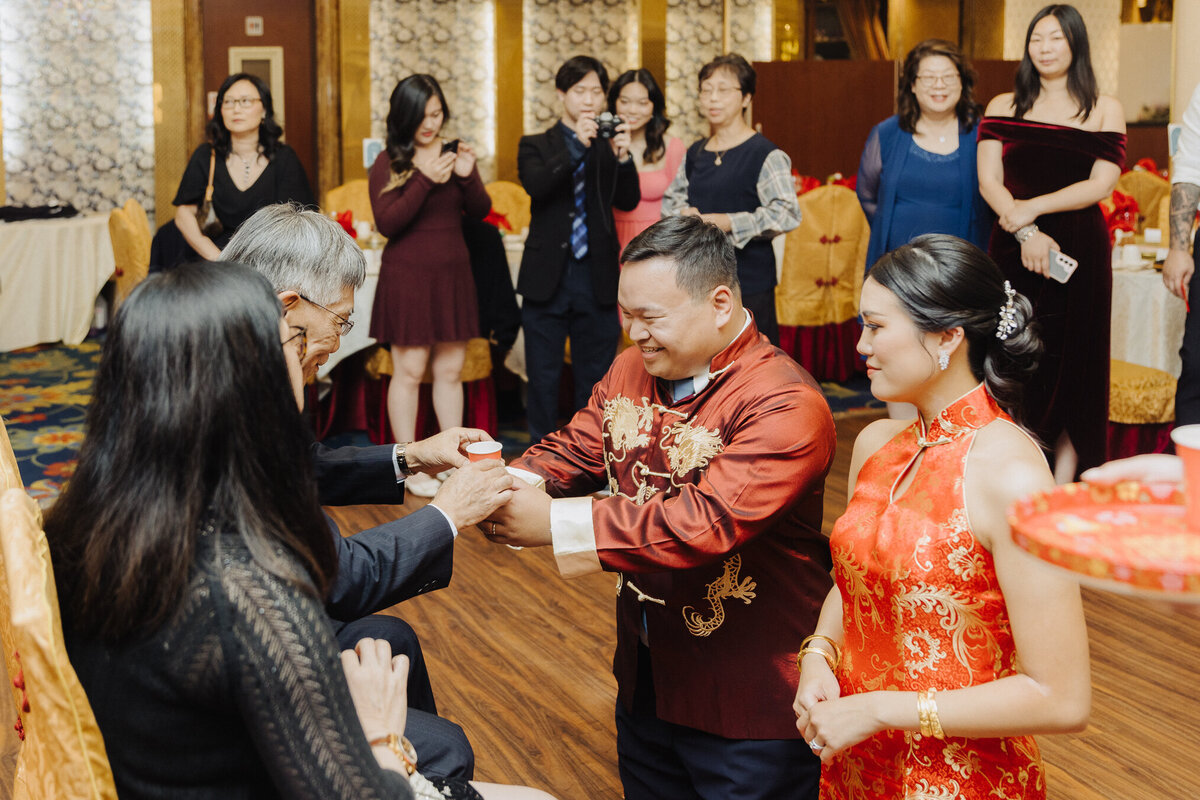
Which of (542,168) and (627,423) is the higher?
(542,168)

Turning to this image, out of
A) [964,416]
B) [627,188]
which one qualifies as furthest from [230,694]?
[627,188]

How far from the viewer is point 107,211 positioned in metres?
8.59

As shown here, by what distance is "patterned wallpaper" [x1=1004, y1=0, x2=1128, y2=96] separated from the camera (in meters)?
10.1

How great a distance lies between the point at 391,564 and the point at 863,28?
30.6ft

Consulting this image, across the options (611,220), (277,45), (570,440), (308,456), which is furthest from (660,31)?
(308,456)

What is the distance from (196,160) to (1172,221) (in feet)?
10.7

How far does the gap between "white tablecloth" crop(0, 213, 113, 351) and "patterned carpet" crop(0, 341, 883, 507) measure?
134 millimetres

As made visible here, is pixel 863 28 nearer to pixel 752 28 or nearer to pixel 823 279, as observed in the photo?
pixel 752 28

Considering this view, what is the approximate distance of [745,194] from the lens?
414cm

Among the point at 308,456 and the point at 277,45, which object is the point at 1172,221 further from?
the point at 277,45

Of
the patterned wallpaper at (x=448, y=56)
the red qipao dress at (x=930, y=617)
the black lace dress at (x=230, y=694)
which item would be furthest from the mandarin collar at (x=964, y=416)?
the patterned wallpaper at (x=448, y=56)

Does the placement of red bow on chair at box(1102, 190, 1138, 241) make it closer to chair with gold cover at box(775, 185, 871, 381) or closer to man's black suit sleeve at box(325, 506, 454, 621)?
chair with gold cover at box(775, 185, 871, 381)

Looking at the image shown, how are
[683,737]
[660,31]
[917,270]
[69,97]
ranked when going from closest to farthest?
[917,270]
[683,737]
[69,97]
[660,31]

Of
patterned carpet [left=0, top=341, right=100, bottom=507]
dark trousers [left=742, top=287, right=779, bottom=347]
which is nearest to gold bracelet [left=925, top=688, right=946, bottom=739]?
dark trousers [left=742, top=287, right=779, bottom=347]
